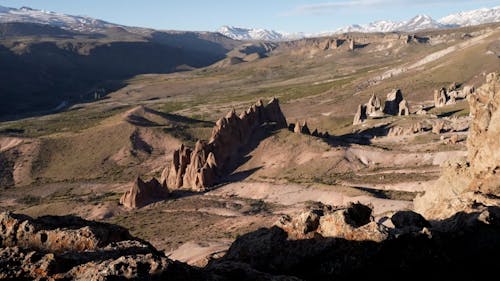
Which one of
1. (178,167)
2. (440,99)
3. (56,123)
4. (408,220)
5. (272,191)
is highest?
(408,220)

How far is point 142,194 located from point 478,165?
43211 mm

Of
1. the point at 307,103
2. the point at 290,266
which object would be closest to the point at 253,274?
the point at 290,266

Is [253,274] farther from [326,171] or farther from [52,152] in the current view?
[52,152]

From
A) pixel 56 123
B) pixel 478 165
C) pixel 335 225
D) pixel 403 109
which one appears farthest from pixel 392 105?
pixel 335 225

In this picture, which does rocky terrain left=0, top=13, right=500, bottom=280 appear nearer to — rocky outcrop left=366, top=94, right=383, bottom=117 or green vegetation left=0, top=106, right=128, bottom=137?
rocky outcrop left=366, top=94, right=383, bottom=117

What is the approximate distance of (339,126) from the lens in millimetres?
116312

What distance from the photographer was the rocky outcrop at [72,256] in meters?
12.0

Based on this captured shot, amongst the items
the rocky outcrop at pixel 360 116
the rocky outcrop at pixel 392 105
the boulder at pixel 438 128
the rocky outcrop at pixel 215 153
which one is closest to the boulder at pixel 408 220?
the rocky outcrop at pixel 215 153

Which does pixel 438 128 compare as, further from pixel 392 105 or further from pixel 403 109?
pixel 392 105

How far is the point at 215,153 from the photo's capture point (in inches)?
2995

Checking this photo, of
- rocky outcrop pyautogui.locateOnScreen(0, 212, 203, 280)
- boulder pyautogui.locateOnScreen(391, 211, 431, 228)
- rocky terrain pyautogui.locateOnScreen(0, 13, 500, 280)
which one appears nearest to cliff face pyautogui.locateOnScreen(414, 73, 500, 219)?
rocky terrain pyautogui.locateOnScreen(0, 13, 500, 280)

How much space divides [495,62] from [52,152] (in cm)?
12940

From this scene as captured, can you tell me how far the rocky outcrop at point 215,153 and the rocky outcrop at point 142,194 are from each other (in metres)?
5.93

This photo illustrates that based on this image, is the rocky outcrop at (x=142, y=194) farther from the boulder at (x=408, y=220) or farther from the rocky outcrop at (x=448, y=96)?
the rocky outcrop at (x=448, y=96)
